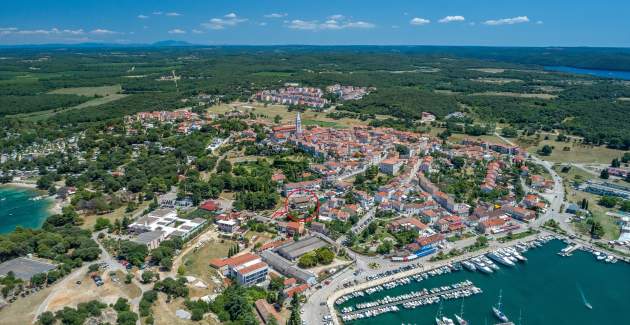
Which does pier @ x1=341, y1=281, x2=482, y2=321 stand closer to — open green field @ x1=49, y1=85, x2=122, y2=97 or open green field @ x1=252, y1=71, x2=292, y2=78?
open green field @ x1=49, y1=85, x2=122, y2=97

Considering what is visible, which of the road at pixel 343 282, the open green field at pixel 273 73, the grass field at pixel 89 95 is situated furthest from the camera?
the open green field at pixel 273 73

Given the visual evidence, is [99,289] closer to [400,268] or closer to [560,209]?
[400,268]

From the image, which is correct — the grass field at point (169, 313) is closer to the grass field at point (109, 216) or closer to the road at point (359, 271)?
the road at point (359, 271)

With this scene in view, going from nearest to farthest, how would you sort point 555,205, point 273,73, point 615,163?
point 555,205 → point 615,163 → point 273,73

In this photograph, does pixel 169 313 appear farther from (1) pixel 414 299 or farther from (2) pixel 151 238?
(1) pixel 414 299

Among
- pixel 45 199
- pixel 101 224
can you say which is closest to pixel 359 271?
pixel 101 224

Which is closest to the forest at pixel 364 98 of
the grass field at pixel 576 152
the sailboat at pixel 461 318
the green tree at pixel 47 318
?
the grass field at pixel 576 152
